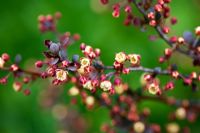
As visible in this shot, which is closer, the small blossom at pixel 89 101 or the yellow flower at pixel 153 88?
the yellow flower at pixel 153 88

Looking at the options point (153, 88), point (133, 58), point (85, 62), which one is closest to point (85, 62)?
point (85, 62)

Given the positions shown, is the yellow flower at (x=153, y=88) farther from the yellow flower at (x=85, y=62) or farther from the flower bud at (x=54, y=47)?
the flower bud at (x=54, y=47)

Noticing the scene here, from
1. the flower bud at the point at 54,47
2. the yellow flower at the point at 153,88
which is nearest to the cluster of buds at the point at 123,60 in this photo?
the yellow flower at the point at 153,88

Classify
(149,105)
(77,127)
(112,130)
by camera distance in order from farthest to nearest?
(149,105)
(77,127)
(112,130)

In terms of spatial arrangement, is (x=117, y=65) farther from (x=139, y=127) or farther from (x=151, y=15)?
(x=139, y=127)

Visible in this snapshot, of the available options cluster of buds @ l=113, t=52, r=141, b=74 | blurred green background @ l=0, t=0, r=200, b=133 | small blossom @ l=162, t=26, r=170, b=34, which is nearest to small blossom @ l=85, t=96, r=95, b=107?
cluster of buds @ l=113, t=52, r=141, b=74

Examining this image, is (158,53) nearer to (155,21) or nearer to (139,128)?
(139,128)

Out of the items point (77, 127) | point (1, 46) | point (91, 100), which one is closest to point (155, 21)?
point (91, 100)

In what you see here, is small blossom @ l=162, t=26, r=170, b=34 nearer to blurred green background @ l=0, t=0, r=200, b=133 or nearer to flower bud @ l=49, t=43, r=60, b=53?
flower bud @ l=49, t=43, r=60, b=53
